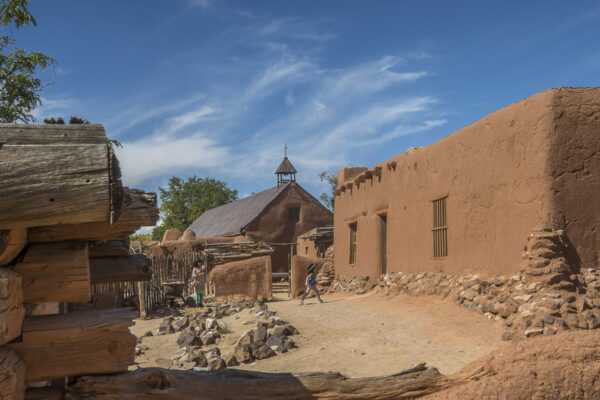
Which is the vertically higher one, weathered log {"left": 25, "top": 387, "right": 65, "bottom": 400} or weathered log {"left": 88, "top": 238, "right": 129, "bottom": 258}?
weathered log {"left": 88, "top": 238, "right": 129, "bottom": 258}

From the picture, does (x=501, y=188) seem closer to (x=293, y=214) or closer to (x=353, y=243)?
(x=353, y=243)

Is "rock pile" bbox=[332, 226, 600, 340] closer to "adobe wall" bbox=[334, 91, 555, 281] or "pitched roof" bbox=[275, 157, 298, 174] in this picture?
Answer: "adobe wall" bbox=[334, 91, 555, 281]

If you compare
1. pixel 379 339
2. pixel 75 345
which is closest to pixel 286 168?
pixel 379 339

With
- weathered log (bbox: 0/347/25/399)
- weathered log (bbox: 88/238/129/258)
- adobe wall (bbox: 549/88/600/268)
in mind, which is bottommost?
weathered log (bbox: 0/347/25/399)

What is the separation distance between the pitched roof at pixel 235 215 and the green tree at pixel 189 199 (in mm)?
9468

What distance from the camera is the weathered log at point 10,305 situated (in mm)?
2699

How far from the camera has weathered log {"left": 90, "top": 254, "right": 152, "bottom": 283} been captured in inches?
154

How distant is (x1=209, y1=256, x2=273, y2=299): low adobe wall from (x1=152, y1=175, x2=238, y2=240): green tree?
31990mm

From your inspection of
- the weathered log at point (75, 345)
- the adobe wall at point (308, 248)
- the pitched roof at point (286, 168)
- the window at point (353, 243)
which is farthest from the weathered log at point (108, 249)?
the pitched roof at point (286, 168)

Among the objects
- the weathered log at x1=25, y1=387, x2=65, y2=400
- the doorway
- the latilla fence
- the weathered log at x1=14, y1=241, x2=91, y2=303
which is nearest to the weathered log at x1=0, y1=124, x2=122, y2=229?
the weathered log at x1=14, y1=241, x2=91, y2=303

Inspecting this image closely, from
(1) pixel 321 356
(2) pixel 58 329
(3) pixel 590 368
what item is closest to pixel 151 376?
(2) pixel 58 329

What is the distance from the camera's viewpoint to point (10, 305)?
2.82m

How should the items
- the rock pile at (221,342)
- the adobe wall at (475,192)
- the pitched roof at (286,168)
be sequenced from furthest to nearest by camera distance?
the pitched roof at (286,168)
the adobe wall at (475,192)
the rock pile at (221,342)

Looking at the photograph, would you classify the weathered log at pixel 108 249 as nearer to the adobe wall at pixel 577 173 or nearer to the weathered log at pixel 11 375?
the weathered log at pixel 11 375
